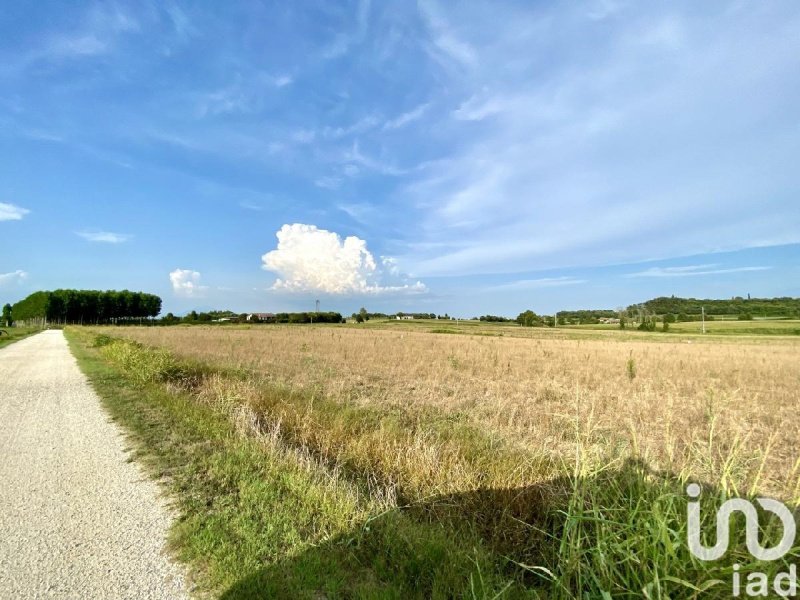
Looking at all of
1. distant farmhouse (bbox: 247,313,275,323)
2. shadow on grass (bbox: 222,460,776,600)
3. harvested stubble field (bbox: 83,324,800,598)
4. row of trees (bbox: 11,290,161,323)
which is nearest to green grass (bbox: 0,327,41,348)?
harvested stubble field (bbox: 83,324,800,598)

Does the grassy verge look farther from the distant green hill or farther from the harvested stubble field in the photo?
the distant green hill

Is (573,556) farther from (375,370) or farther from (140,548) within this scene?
(375,370)

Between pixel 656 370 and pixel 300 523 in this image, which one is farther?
pixel 656 370

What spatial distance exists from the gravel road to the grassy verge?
0.28 meters

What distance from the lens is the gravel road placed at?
10.6ft

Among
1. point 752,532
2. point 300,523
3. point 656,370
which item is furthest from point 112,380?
point 656,370

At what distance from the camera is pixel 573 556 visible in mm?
2852

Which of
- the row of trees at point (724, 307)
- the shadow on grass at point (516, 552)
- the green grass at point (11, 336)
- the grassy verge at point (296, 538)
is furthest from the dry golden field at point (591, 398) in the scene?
the row of trees at point (724, 307)

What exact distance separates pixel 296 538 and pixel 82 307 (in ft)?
451

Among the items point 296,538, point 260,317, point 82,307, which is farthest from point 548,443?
point 82,307

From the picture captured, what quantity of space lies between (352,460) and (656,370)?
1639cm

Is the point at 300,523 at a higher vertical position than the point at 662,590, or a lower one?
lower

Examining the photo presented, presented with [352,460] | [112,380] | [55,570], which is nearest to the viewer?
[55,570]

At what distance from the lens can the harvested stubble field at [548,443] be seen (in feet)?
9.60
